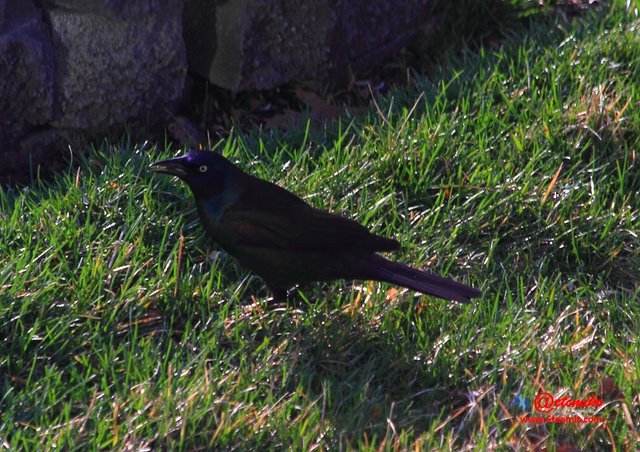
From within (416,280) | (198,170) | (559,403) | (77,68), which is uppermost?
(77,68)

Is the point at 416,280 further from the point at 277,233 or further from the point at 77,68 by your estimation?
the point at 77,68

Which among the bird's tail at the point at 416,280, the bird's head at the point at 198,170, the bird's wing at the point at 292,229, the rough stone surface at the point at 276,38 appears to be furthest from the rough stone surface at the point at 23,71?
the bird's tail at the point at 416,280

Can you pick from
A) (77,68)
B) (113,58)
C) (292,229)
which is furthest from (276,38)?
(292,229)

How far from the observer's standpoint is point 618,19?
523 centimetres

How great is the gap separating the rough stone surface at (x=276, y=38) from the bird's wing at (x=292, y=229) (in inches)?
51.8

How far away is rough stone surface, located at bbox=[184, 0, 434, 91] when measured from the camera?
481 cm

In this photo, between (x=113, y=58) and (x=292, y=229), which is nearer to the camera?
(x=292, y=229)

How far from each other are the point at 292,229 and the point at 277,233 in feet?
0.19

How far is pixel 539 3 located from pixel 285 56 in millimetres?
1555

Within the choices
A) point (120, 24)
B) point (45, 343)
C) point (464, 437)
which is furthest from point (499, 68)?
point (45, 343)

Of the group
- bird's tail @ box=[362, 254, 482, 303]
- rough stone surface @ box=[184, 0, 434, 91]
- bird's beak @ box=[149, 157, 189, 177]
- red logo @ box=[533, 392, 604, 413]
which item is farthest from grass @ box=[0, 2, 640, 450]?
rough stone surface @ box=[184, 0, 434, 91]

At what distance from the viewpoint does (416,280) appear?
3547 mm

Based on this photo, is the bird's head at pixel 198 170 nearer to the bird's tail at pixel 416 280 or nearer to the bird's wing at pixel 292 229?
the bird's wing at pixel 292 229

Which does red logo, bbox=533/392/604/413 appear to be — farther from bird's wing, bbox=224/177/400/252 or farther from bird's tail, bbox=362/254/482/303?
bird's wing, bbox=224/177/400/252
